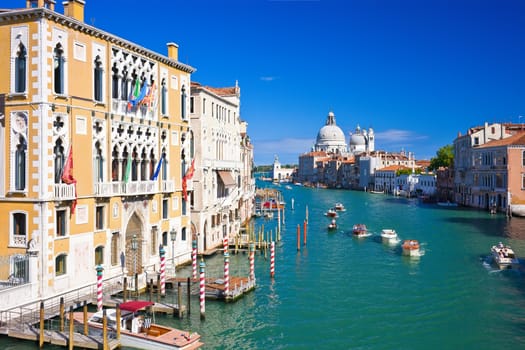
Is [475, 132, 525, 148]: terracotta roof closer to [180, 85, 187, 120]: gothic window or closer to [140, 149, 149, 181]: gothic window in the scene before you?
[180, 85, 187, 120]: gothic window

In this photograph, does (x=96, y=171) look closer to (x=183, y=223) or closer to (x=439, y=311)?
(x=183, y=223)

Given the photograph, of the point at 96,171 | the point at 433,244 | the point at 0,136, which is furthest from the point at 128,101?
the point at 433,244

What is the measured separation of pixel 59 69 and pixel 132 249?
6011 millimetres

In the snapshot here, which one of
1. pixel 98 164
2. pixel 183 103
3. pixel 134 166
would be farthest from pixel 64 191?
pixel 183 103

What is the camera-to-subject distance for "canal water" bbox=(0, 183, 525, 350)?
12812 millimetres

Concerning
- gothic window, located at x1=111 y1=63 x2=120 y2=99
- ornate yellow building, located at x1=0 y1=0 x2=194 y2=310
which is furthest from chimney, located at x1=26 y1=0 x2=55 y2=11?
gothic window, located at x1=111 y1=63 x2=120 y2=99

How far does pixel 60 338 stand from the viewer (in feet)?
37.3

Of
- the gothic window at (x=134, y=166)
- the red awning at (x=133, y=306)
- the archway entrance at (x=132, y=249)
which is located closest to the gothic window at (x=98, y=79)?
the gothic window at (x=134, y=166)

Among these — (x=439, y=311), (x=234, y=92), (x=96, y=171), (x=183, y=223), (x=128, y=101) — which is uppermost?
(x=234, y=92)

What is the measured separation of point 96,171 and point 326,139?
134 meters

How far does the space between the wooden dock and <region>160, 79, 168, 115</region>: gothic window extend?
8642 mm

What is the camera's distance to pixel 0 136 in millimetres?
13188

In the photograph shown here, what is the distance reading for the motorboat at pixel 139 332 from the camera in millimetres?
11344

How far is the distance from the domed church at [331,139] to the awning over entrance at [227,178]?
11759 centimetres
